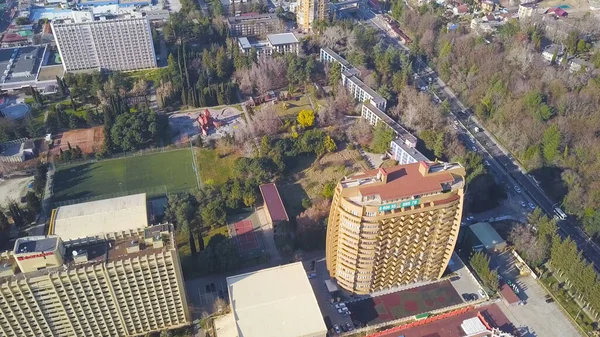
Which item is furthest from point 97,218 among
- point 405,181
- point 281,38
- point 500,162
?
point 281,38

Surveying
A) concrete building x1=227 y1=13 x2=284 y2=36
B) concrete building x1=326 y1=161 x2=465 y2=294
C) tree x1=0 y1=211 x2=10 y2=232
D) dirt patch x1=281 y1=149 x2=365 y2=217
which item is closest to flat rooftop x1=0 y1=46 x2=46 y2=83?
concrete building x1=227 y1=13 x2=284 y2=36

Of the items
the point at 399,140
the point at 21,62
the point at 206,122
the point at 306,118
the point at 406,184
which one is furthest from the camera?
the point at 21,62

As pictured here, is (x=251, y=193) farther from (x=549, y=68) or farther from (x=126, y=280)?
(x=549, y=68)

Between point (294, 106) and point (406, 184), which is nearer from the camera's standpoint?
point (406, 184)

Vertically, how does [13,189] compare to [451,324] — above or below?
above

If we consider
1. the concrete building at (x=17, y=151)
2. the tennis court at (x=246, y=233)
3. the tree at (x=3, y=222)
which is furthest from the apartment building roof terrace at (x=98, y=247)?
the concrete building at (x=17, y=151)

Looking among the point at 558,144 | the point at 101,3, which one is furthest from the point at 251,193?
the point at 101,3

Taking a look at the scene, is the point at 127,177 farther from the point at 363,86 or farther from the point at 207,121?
the point at 363,86
